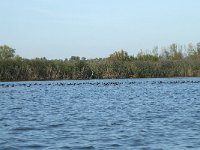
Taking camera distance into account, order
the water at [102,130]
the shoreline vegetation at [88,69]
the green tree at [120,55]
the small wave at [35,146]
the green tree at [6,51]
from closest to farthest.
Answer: the small wave at [35,146], the water at [102,130], the shoreline vegetation at [88,69], the green tree at [120,55], the green tree at [6,51]

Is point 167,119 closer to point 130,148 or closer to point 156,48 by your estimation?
point 130,148

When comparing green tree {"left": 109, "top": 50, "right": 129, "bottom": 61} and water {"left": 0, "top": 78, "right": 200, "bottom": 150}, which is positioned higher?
green tree {"left": 109, "top": 50, "right": 129, "bottom": 61}

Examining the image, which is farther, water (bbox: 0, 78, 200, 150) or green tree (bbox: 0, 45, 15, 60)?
green tree (bbox: 0, 45, 15, 60)

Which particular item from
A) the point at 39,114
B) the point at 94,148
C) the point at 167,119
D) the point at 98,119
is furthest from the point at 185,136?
the point at 39,114

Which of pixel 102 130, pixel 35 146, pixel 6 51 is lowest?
pixel 35 146

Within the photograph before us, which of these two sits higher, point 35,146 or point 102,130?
point 102,130

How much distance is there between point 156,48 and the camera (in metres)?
109

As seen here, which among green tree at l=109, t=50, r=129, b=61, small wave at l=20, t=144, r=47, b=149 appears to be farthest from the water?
green tree at l=109, t=50, r=129, b=61

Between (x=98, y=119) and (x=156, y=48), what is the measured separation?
91.8m

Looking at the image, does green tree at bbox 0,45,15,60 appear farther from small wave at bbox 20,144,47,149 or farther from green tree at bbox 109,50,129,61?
small wave at bbox 20,144,47,149

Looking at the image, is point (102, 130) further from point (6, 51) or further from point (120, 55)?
point (6, 51)

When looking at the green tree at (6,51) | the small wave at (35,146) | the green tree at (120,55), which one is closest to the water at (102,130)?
the small wave at (35,146)

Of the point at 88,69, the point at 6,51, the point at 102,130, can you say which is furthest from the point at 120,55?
the point at 102,130

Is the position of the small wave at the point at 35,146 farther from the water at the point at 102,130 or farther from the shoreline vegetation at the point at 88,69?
the shoreline vegetation at the point at 88,69
